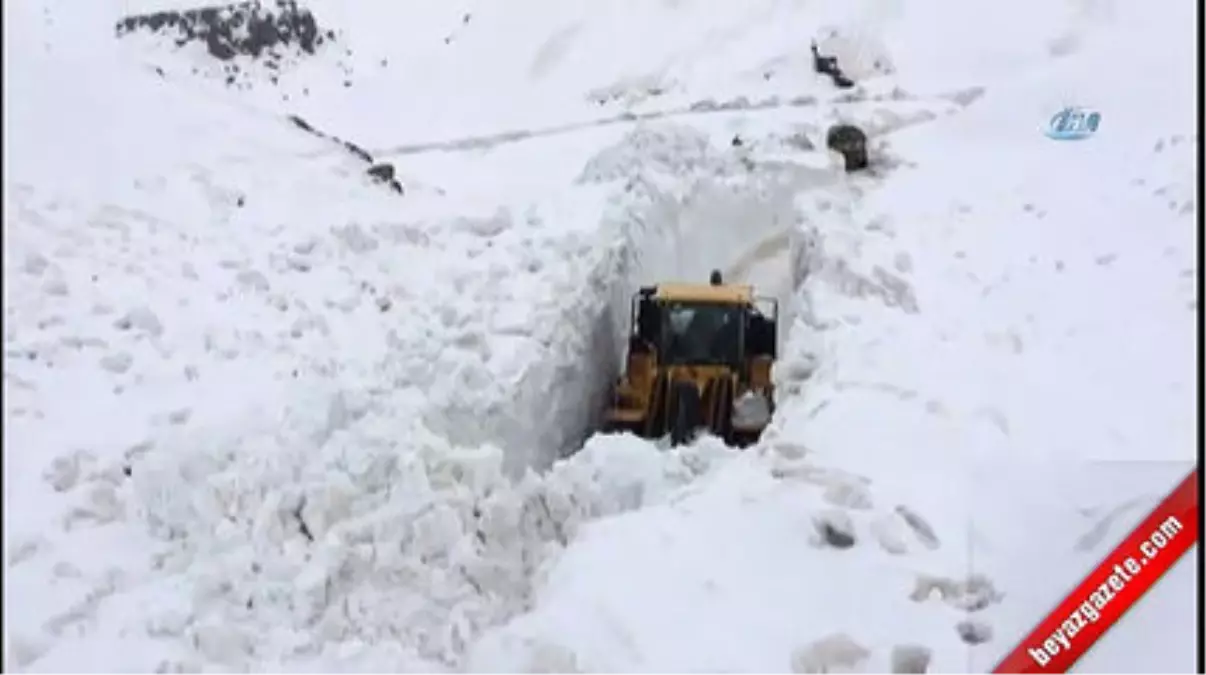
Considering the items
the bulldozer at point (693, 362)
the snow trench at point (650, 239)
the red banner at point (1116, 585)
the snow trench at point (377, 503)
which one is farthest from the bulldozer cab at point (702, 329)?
the red banner at point (1116, 585)

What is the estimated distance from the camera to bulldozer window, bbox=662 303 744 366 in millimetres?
10336

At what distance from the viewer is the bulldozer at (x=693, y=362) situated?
9.80 m

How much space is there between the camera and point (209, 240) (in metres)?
9.93

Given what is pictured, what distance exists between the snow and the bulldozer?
39 cm

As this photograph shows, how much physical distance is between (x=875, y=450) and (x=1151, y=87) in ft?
38.2

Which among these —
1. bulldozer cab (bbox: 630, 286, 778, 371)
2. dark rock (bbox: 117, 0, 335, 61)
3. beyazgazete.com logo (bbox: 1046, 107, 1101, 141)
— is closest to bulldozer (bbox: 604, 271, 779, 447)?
bulldozer cab (bbox: 630, 286, 778, 371)

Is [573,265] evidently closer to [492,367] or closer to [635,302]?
[635,302]

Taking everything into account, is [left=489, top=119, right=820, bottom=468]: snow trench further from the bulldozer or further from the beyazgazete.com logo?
the beyazgazete.com logo

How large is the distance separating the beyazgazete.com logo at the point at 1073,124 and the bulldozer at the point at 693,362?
5.65 metres

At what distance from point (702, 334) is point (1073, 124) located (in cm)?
677

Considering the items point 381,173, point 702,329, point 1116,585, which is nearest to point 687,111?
point 381,173

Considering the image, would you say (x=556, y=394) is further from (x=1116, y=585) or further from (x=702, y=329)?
(x=1116, y=585)

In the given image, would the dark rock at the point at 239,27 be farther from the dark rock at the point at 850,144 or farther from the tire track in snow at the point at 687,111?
the dark rock at the point at 850,144

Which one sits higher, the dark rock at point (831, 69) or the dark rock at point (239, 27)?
the dark rock at point (239, 27)
